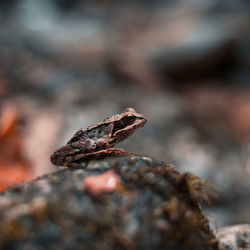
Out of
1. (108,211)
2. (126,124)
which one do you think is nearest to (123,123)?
(126,124)

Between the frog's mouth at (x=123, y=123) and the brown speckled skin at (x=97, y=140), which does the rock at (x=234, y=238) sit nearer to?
the brown speckled skin at (x=97, y=140)

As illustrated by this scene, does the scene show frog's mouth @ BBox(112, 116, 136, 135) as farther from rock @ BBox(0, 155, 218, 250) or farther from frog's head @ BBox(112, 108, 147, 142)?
rock @ BBox(0, 155, 218, 250)

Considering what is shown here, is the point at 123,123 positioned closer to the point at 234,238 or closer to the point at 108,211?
the point at 108,211

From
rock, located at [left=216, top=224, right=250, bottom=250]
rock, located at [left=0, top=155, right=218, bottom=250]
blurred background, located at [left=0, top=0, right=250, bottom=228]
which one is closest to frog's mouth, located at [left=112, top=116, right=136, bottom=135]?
rock, located at [left=0, top=155, right=218, bottom=250]

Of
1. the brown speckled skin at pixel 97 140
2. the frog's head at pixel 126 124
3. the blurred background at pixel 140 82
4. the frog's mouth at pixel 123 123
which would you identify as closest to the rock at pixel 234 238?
the brown speckled skin at pixel 97 140

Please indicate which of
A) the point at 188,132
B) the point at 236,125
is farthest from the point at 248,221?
the point at 236,125
